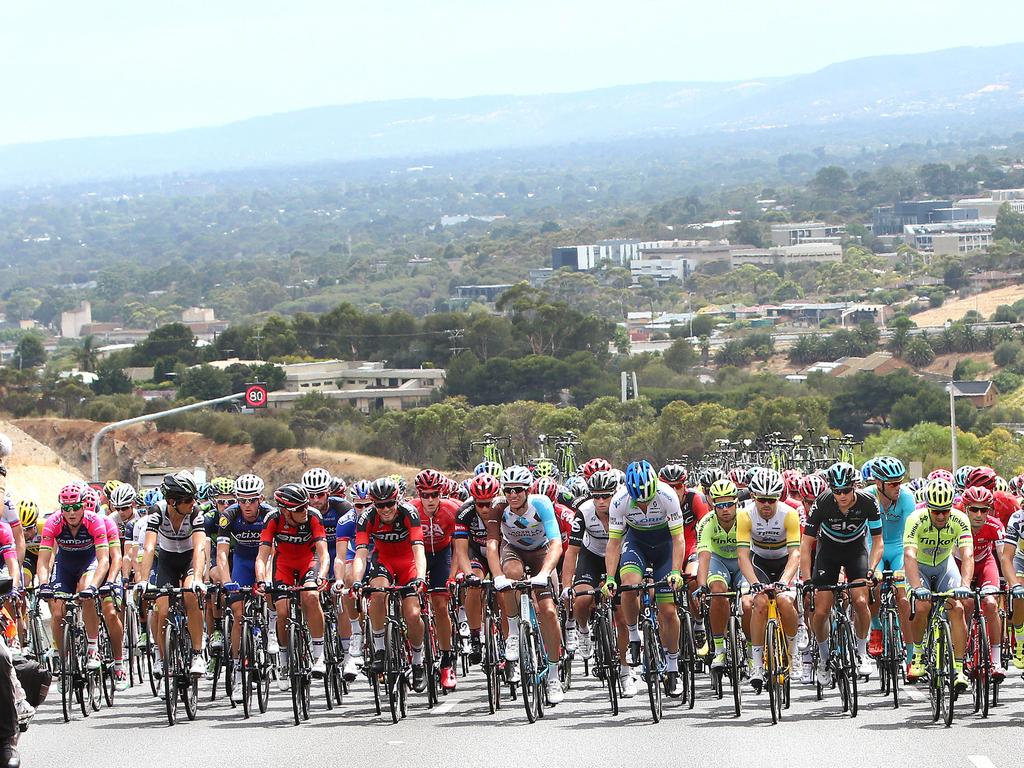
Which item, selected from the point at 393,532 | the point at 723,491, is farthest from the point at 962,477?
the point at 393,532

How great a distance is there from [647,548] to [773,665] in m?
1.69

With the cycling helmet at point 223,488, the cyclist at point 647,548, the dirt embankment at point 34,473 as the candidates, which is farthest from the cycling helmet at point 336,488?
the dirt embankment at point 34,473

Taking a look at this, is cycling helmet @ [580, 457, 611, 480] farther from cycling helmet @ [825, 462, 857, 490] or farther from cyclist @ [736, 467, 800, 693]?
cycling helmet @ [825, 462, 857, 490]

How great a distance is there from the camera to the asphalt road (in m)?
12.3

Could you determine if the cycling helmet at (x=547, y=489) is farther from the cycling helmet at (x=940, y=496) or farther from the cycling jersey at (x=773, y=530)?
the cycling helmet at (x=940, y=496)

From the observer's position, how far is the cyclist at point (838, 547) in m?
14.3

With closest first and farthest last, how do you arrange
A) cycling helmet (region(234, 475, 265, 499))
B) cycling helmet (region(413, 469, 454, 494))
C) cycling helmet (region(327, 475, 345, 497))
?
1. cycling helmet (region(234, 475, 265, 499))
2. cycling helmet (region(413, 469, 454, 494))
3. cycling helmet (region(327, 475, 345, 497))

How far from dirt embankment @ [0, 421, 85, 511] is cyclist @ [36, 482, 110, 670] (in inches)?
1479

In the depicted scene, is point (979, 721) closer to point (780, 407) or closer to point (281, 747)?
point (281, 747)

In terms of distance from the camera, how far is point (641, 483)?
14.6 metres

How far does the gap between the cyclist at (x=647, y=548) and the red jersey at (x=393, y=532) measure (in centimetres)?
145

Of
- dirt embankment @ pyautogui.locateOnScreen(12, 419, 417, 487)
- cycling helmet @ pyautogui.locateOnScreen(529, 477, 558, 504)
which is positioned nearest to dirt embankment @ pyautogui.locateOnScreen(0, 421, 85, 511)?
dirt embankment @ pyautogui.locateOnScreen(12, 419, 417, 487)

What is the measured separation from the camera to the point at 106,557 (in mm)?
15469

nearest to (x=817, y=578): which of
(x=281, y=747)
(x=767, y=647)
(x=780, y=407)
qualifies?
(x=767, y=647)
